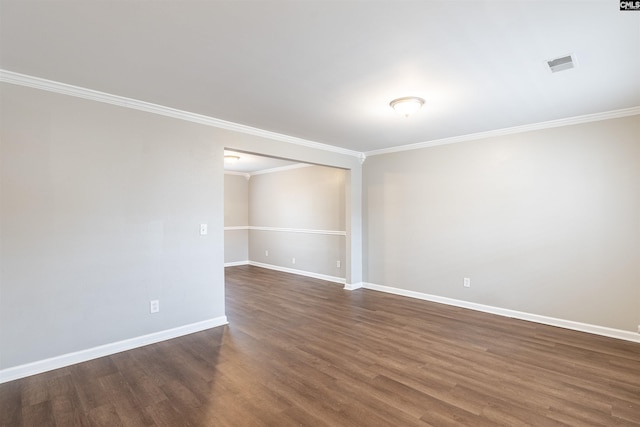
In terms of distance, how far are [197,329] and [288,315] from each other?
45.0 inches

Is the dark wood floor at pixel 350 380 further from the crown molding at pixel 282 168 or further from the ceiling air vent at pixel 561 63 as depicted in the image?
the crown molding at pixel 282 168

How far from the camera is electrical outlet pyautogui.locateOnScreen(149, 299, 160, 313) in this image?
3.25 meters

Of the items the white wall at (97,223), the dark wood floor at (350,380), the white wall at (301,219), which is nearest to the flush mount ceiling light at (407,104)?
the white wall at (97,223)

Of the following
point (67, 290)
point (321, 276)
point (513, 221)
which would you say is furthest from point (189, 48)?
point (321, 276)

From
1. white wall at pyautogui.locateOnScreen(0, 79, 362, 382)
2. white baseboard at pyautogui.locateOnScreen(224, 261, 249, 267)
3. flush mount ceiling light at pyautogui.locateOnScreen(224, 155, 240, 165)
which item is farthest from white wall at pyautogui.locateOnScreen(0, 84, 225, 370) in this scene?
white baseboard at pyautogui.locateOnScreen(224, 261, 249, 267)

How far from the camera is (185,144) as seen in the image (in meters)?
3.52

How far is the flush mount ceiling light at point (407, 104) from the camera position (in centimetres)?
300

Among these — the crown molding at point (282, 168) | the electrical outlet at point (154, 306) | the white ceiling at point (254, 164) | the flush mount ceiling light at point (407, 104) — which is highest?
the white ceiling at point (254, 164)

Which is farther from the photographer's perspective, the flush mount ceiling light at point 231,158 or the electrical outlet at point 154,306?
the flush mount ceiling light at point 231,158

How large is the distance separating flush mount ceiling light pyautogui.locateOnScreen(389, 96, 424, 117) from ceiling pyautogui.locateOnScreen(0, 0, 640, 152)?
11 centimetres

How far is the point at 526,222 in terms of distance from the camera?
3.97 meters

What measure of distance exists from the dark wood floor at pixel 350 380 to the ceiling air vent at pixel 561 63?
2.49m

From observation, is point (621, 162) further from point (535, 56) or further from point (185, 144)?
point (185, 144)

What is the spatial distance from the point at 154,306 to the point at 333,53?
3.01m
